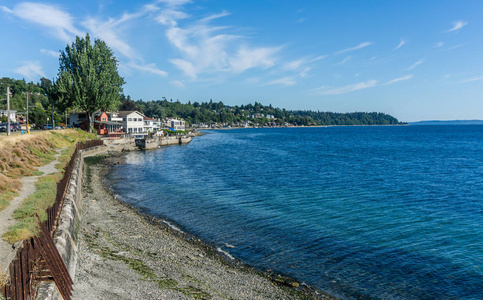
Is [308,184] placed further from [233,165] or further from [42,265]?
[42,265]

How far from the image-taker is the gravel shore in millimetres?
13594

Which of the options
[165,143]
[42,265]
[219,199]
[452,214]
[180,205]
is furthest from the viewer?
[165,143]

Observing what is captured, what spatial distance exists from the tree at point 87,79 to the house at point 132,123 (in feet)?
45.8

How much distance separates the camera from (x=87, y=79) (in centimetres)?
7588

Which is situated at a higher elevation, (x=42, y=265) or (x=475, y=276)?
(x=42, y=265)

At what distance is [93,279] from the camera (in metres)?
13.9

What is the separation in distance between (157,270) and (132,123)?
303 ft

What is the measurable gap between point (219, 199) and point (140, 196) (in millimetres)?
8242

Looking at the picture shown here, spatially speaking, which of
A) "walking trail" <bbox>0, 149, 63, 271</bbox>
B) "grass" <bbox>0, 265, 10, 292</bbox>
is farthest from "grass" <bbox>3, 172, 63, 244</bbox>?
"grass" <bbox>0, 265, 10, 292</bbox>

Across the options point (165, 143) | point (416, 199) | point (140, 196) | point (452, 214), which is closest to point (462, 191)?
point (416, 199)

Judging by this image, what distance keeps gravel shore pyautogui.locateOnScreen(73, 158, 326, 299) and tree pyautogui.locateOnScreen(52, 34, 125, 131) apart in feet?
201

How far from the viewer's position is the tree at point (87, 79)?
247ft

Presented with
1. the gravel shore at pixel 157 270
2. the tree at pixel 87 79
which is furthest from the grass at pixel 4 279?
the tree at pixel 87 79

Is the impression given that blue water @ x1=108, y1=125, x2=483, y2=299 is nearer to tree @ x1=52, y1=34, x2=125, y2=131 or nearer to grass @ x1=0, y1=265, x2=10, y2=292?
grass @ x1=0, y1=265, x2=10, y2=292
